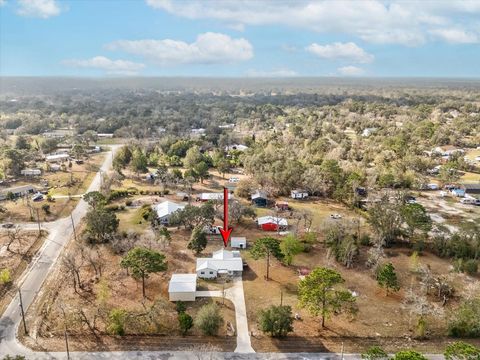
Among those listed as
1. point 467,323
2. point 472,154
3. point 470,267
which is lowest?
point 467,323

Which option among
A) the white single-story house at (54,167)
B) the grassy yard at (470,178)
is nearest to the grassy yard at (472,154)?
the grassy yard at (470,178)

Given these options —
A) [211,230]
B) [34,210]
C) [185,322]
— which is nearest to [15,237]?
[34,210]

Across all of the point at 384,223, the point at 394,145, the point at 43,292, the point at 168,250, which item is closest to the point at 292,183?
the point at 384,223

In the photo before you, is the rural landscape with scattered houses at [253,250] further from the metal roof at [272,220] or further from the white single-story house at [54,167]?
the metal roof at [272,220]

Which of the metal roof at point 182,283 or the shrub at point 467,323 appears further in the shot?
the metal roof at point 182,283

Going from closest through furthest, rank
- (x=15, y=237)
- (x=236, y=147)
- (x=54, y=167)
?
(x=15, y=237) → (x=54, y=167) → (x=236, y=147)

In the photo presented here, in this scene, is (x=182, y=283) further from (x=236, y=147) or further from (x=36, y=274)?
(x=236, y=147)
